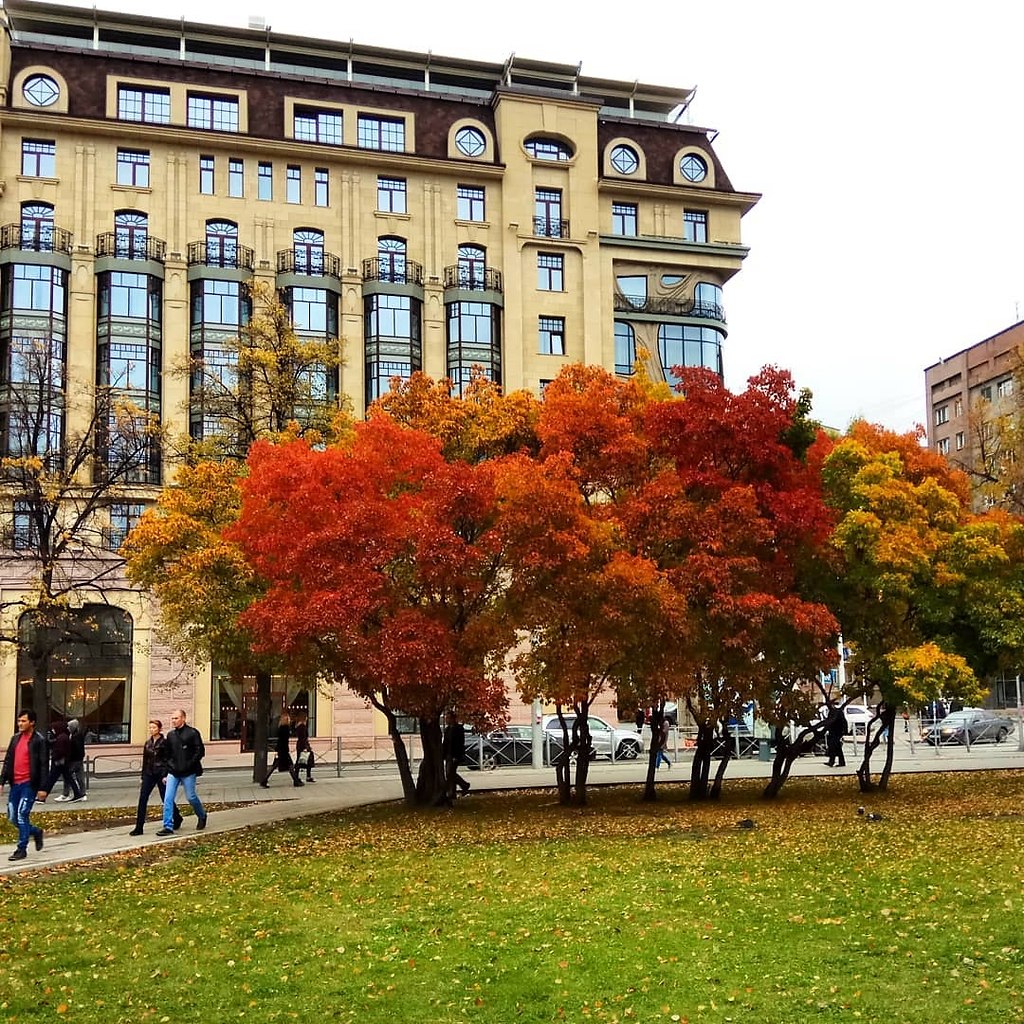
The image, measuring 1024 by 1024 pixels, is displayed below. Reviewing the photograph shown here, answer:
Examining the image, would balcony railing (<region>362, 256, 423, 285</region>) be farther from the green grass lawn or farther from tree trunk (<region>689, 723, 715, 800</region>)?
the green grass lawn

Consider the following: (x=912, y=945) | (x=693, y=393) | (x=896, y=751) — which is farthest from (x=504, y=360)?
(x=912, y=945)

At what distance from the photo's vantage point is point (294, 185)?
49.2 meters

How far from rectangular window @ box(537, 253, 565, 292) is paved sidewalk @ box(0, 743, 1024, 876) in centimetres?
2299

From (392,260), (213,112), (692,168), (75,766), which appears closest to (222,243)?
(213,112)

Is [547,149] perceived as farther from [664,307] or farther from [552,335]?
[664,307]

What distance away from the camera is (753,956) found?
935cm

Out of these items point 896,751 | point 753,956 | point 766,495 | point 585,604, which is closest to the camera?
point 753,956

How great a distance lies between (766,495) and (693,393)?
2309mm

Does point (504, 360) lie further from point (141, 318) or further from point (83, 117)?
point (83, 117)

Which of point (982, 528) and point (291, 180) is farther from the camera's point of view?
point (291, 180)

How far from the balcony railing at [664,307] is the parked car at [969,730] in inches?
810

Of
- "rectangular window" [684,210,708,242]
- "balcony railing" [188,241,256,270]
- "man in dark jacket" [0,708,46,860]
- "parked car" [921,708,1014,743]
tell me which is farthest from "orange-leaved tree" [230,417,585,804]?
"rectangular window" [684,210,708,242]

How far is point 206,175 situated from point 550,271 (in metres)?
15.0

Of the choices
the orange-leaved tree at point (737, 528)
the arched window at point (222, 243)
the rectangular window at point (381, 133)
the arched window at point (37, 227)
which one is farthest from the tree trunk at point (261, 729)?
the rectangular window at point (381, 133)
